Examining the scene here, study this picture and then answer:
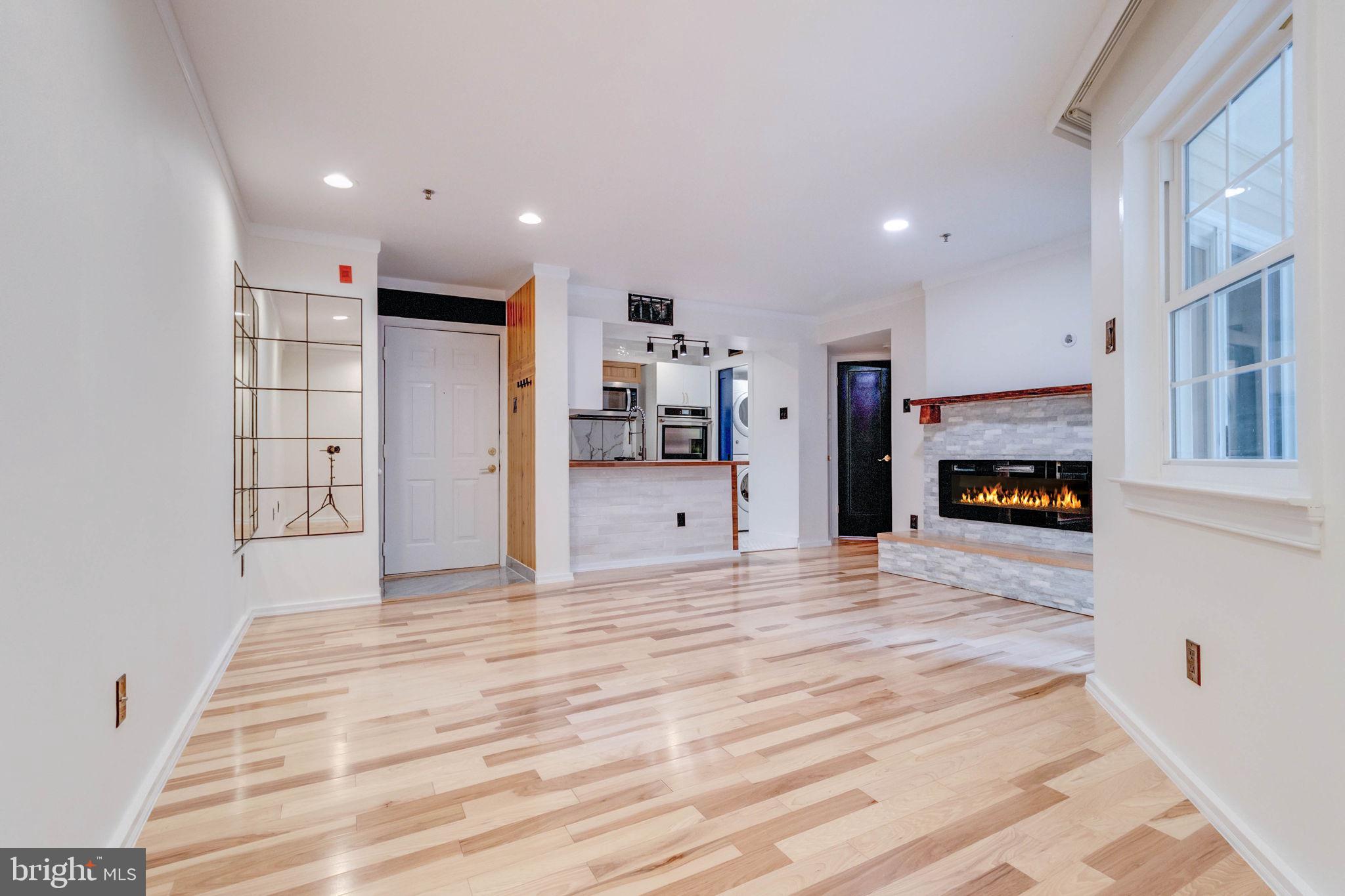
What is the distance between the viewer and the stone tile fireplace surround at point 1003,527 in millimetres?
4176

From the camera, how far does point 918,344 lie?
5801mm

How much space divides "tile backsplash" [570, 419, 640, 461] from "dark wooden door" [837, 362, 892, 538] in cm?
267

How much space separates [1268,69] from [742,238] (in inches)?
115

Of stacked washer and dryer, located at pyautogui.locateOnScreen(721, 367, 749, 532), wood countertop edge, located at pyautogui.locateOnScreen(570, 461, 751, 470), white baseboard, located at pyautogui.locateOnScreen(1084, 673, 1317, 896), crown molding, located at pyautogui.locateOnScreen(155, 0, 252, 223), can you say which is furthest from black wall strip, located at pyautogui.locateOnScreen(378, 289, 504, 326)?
white baseboard, located at pyautogui.locateOnScreen(1084, 673, 1317, 896)

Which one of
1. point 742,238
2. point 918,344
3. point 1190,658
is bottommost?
point 1190,658

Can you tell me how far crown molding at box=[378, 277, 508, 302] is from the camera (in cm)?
527

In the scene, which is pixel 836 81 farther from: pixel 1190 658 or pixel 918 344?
pixel 918 344

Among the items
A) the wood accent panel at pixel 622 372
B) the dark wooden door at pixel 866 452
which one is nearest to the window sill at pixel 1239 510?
the dark wooden door at pixel 866 452

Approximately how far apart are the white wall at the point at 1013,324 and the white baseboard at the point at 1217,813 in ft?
9.46

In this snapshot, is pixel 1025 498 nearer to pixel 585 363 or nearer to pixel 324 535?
pixel 585 363

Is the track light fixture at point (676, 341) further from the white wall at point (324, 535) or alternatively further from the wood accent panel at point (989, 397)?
the white wall at point (324, 535)

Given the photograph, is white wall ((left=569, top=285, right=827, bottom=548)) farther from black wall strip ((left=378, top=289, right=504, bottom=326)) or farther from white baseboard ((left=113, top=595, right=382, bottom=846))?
white baseboard ((left=113, top=595, right=382, bottom=846))

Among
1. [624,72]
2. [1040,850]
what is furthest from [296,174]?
[1040,850]

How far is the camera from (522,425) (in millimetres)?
5227
